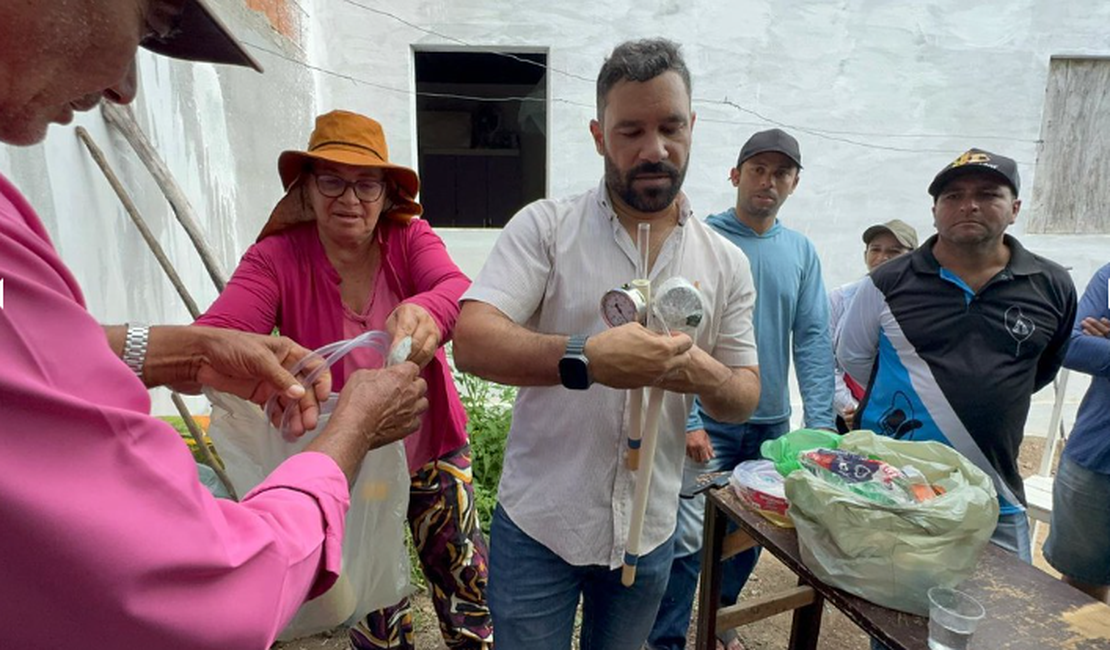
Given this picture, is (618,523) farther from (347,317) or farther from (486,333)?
(347,317)

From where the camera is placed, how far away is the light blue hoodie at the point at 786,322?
310cm

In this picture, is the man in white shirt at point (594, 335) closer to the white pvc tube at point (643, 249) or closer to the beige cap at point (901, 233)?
the white pvc tube at point (643, 249)

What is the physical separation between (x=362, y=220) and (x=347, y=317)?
1.10 feet

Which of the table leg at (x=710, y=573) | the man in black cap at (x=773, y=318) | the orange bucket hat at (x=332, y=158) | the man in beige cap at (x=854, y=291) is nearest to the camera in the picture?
the orange bucket hat at (x=332, y=158)

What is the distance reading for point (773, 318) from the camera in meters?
3.13

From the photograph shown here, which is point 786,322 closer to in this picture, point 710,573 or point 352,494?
point 710,573

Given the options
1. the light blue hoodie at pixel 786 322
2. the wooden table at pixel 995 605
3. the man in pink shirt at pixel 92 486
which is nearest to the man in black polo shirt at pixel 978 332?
the wooden table at pixel 995 605

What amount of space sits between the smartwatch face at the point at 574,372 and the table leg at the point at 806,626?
1.76m

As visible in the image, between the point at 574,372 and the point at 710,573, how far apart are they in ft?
4.33

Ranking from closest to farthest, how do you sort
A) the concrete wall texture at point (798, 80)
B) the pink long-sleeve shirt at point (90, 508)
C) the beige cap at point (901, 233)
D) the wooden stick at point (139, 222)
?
1. the pink long-sleeve shirt at point (90, 508)
2. the wooden stick at point (139, 222)
3. the beige cap at point (901, 233)
4. the concrete wall texture at point (798, 80)

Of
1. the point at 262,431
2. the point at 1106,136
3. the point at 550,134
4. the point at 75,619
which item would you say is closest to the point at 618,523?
the point at 262,431

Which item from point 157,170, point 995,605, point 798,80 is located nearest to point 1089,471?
point 995,605

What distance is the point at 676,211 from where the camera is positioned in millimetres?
1789

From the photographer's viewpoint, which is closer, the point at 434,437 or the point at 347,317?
the point at 347,317
